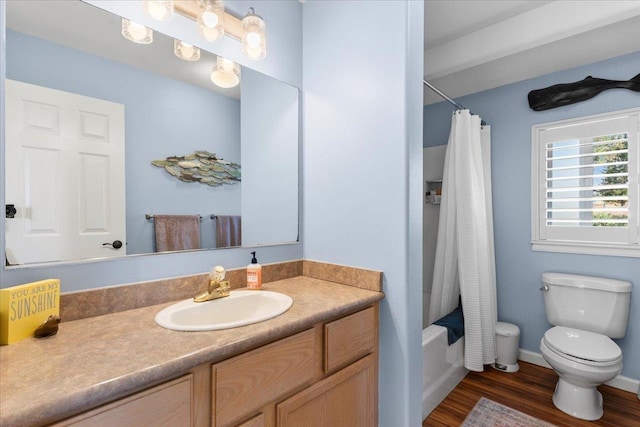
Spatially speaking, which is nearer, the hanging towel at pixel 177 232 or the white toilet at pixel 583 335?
the hanging towel at pixel 177 232

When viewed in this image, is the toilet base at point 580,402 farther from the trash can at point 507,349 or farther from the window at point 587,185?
the window at point 587,185

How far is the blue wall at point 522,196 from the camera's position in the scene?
231 cm

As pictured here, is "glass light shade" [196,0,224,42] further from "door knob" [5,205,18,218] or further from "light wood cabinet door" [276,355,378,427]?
"light wood cabinet door" [276,355,378,427]

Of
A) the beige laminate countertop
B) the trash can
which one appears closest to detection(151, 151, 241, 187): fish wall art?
the beige laminate countertop

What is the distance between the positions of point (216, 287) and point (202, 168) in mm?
544

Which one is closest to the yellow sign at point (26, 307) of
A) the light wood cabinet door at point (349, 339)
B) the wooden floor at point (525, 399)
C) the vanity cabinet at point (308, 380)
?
the vanity cabinet at point (308, 380)

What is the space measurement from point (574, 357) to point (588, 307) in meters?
0.55

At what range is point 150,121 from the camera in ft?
Result: 4.10

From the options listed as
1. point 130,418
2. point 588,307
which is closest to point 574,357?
point 588,307

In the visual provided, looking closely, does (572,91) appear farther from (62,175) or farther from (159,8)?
(62,175)

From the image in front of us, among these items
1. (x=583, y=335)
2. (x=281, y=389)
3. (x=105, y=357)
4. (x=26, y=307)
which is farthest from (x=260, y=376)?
(x=583, y=335)

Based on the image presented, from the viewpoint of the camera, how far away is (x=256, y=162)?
1646 millimetres

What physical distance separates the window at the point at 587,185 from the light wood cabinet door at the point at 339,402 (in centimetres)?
207

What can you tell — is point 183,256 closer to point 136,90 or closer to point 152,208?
point 152,208
